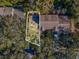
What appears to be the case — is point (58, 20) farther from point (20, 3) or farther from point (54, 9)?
point (20, 3)

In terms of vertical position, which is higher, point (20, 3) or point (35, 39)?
point (20, 3)

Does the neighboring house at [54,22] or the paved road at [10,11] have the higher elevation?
the paved road at [10,11]

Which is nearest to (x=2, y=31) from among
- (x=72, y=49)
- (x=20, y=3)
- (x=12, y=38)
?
(x=12, y=38)

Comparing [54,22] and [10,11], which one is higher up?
[10,11]

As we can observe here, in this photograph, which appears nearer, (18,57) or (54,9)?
(18,57)

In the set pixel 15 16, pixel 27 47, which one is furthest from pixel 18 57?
pixel 15 16

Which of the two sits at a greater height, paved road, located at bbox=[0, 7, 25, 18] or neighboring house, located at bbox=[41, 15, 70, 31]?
paved road, located at bbox=[0, 7, 25, 18]
